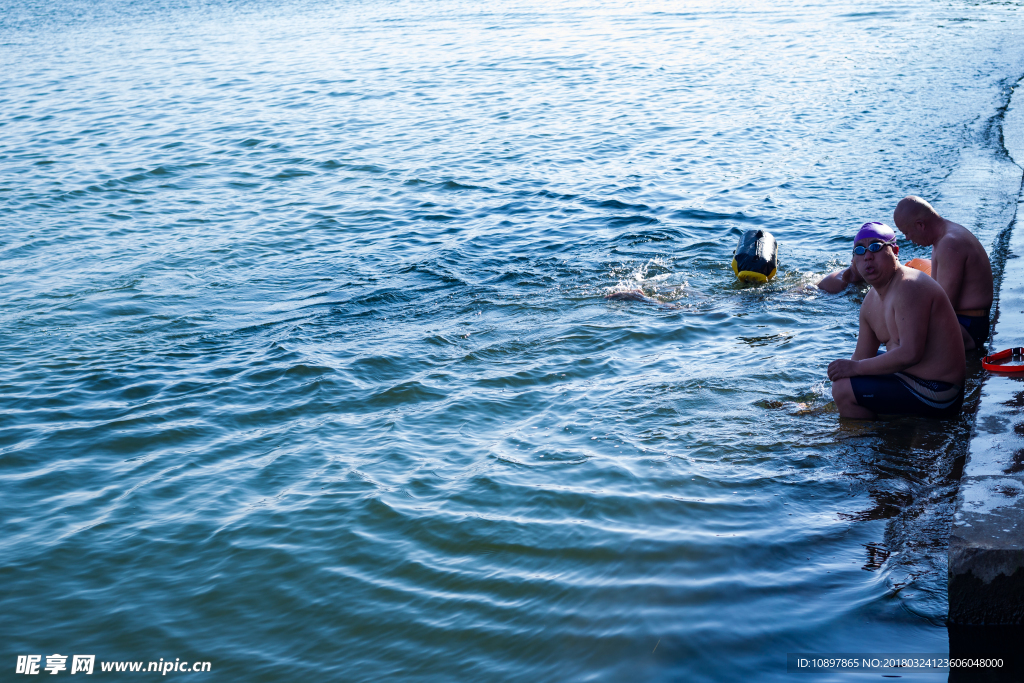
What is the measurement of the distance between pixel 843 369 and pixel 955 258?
5.06 feet

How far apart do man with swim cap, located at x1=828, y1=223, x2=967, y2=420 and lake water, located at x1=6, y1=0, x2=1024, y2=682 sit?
249mm

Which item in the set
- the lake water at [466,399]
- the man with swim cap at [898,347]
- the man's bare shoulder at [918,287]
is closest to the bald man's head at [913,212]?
the man with swim cap at [898,347]

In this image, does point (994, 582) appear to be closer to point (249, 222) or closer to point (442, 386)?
point (442, 386)

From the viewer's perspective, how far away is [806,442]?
616 cm

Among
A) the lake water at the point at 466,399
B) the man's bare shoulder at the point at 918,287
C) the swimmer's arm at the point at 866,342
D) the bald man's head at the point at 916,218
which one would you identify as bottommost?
the lake water at the point at 466,399

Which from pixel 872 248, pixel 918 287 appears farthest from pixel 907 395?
pixel 872 248

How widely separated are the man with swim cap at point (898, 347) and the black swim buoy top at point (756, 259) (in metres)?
3.27

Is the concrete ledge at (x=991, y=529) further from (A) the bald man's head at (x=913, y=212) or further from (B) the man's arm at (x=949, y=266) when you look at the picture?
(A) the bald man's head at (x=913, y=212)

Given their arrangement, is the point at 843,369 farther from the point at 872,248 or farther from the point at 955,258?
the point at 955,258

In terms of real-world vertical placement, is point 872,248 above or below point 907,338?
above

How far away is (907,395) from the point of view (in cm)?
595

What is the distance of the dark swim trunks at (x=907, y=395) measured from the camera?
587 centimetres

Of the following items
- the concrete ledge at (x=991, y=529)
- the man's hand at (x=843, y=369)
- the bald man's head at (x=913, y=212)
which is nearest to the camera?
the concrete ledge at (x=991, y=529)

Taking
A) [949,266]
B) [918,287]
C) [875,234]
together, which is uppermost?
[875,234]
